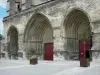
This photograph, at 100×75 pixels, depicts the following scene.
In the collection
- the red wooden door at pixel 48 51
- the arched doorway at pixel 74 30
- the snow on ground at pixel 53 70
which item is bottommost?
the snow on ground at pixel 53 70

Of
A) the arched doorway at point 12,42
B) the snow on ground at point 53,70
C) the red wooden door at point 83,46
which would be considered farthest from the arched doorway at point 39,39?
the snow on ground at point 53,70

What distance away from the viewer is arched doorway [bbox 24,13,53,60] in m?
22.7

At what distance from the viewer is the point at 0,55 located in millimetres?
27703

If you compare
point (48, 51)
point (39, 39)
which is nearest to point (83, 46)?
point (48, 51)

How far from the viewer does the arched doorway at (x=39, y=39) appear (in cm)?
2273

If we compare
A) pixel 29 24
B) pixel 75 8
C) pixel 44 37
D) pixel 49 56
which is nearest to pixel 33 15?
pixel 29 24

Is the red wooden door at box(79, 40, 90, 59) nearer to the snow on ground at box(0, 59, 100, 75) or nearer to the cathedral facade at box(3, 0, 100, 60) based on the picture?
the cathedral facade at box(3, 0, 100, 60)

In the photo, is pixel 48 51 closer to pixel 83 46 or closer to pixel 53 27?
pixel 53 27

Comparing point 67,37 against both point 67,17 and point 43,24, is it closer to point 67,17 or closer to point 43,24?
point 67,17

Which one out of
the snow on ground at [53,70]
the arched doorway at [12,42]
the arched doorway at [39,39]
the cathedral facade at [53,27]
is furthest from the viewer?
the arched doorway at [12,42]

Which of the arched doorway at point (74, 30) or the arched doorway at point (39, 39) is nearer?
the arched doorway at point (74, 30)

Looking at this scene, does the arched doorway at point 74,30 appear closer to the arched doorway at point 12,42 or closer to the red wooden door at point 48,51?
the red wooden door at point 48,51

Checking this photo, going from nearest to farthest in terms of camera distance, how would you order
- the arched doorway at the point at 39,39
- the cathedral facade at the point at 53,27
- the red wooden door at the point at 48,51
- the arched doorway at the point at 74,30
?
the cathedral facade at the point at 53,27 < the arched doorway at the point at 74,30 < the red wooden door at the point at 48,51 < the arched doorway at the point at 39,39

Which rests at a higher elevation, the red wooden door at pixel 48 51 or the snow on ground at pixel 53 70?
the red wooden door at pixel 48 51
